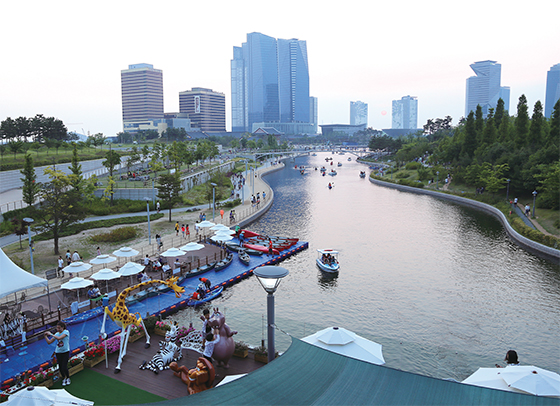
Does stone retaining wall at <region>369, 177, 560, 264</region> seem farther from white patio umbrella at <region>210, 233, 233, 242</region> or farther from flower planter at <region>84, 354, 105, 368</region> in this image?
flower planter at <region>84, 354, 105, 368</region>

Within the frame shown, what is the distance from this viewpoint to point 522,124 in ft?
196

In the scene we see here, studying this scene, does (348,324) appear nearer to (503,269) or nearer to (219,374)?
(219,374)

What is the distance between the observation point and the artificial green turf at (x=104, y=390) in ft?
39.2

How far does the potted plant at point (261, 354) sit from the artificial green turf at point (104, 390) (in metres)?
3.50

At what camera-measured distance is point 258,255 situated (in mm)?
31047

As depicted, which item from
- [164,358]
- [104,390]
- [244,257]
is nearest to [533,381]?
[164,358]

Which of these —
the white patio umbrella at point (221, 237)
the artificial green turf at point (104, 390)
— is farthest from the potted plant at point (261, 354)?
the white patio umbrella at point (221, 237)

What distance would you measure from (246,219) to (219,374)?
30143mm

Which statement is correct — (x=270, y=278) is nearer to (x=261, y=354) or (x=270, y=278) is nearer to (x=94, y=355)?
(x=261, y=354)

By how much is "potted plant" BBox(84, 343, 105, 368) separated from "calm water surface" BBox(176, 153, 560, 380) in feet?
15.3

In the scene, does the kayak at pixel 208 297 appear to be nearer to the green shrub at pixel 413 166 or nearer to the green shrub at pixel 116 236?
the green shrub at pixel 116 236

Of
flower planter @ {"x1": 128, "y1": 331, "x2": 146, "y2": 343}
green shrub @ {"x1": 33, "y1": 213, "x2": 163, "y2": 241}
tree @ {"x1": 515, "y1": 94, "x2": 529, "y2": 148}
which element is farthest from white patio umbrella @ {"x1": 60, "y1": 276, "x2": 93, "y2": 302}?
tree @ {"x1": 515, "y1": 94, "x2": 529, "y2": 148}

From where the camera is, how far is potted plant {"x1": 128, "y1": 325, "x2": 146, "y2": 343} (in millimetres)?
15688

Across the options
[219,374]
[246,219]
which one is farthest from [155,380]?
[246,219]
